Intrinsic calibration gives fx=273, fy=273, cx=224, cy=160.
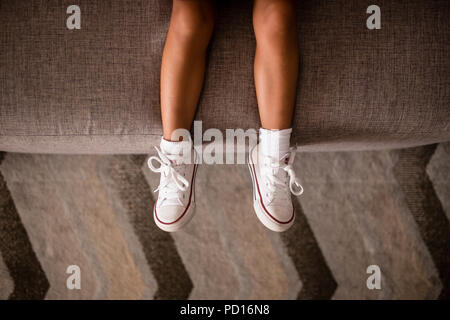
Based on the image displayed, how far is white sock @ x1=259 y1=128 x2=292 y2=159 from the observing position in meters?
0.63

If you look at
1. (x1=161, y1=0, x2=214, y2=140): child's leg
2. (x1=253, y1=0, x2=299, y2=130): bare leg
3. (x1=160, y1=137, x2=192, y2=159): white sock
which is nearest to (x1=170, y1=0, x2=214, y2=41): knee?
(x1=161, y1=0, x2=214, y2=140): child's leg

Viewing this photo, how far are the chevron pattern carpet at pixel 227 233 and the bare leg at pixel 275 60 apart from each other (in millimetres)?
332

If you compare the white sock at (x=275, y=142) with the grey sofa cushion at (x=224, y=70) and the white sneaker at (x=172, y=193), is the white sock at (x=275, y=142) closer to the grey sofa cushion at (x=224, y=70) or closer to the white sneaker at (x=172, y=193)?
the grey sofa cushion at (x=224, y=70)

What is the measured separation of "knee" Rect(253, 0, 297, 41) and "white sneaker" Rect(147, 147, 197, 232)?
12.8 inches

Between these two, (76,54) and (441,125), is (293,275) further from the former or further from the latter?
(76,54)

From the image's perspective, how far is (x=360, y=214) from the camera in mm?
914

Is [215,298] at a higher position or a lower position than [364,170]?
lower

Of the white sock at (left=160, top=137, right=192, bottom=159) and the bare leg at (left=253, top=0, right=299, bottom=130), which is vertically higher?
the bare leg at (left=253, top=0, right=299, bottom=130)

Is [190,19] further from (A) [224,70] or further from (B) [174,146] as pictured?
(B) [174,146]

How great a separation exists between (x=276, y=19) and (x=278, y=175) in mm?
354

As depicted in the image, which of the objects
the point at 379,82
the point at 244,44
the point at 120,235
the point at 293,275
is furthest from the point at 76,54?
the point at 293,275

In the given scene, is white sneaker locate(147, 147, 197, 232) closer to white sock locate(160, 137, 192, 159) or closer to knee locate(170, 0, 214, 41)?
white sock locate(160, 137, 192, 159)

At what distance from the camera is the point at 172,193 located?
0.68 meters

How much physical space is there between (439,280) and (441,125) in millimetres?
572
